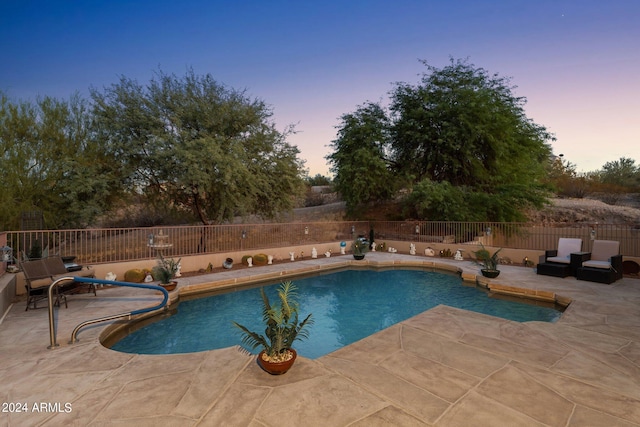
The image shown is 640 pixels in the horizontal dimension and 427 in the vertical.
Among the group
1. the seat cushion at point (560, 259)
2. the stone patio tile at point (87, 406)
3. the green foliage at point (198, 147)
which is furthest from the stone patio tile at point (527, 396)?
the green foliage at point (198, 147)

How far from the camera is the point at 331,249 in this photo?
49.6ft

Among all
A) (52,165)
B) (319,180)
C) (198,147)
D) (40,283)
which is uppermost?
(319,180)

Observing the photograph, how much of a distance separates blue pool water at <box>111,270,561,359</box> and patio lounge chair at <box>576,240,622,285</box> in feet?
8.44

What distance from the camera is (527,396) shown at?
3.13 metres

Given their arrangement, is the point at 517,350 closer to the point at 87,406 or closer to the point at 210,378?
the point at 210,378

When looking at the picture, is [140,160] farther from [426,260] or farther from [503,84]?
[503,84]

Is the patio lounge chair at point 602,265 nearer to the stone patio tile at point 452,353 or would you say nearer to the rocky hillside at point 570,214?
the stone patio tile at point 452,353

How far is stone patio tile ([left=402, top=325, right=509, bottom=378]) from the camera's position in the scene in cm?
377

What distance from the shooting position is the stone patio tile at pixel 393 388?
2.91 metres

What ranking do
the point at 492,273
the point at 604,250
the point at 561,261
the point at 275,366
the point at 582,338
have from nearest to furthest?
the point at 275,366
the point at 582,338
the point at 604,250
the point at 492,273
the point at 561,261

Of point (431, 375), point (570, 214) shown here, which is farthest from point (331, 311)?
point (570, 214)

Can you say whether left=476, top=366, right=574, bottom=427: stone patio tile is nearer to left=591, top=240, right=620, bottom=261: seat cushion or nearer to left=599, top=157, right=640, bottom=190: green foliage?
left=591, top=240, right=620, bottom=261: seat cushion

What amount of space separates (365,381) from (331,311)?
429 cm

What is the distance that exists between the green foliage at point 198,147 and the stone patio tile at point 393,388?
996 centimetres
